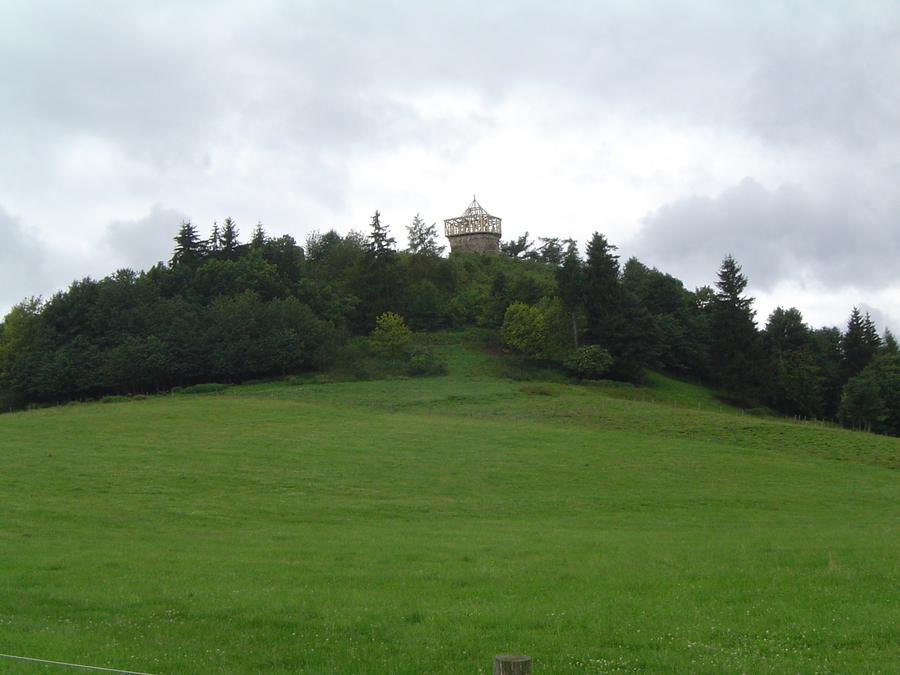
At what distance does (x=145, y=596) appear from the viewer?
1288 cm

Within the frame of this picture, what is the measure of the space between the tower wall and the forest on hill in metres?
24.0

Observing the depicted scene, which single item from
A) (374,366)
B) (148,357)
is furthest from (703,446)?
(148,357)

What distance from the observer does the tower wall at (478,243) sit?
5113 inches

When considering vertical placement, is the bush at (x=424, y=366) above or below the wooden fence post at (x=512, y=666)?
above

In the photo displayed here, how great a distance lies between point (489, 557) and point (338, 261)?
9347 centimetres

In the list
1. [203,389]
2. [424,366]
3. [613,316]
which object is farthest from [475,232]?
[203,389]

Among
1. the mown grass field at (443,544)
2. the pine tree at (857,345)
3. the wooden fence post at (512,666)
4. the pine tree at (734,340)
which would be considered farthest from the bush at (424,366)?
the wooden fence post at (512,666)

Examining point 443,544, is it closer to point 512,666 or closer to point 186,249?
point 512,666

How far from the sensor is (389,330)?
281 feet

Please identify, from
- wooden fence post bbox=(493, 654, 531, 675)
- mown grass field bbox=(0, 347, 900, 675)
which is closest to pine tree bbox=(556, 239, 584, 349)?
Answer: mown grass field bbox=(0, 347, 900, 675)

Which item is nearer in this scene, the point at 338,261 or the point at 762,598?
the point at 762,598

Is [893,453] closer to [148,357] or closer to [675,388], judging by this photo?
[675,388]

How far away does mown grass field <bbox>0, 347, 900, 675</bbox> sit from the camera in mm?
9812

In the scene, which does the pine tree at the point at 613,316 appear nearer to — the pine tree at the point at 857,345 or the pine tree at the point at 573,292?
the pine tree at the point at 573,292
